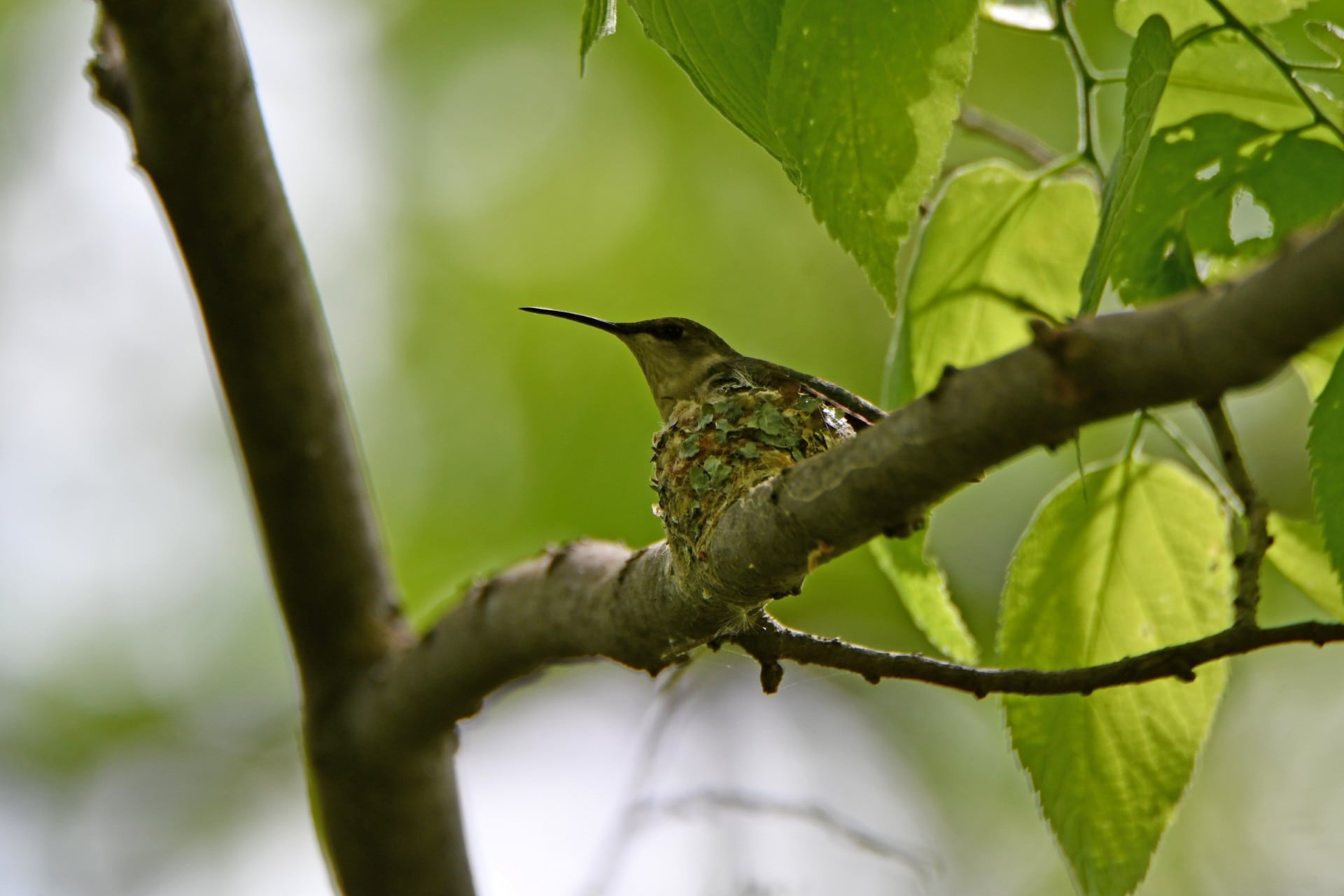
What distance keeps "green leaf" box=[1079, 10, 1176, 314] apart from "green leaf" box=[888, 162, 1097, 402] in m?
0.60

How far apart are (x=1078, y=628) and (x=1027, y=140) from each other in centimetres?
143

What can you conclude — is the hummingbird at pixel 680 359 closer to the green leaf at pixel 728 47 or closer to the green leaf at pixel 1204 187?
the green leaf at pixel 1204 187

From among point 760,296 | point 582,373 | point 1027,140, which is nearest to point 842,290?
point 760,296

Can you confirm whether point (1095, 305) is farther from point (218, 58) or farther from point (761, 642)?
point (218, 58)

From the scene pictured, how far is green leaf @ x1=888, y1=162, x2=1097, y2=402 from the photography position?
1.97 m

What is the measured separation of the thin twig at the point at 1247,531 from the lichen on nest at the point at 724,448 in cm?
64

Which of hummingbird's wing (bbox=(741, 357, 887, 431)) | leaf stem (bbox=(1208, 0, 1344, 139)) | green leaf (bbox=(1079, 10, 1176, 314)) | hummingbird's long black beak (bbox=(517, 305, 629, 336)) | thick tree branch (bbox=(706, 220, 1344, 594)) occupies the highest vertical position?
hummingbird's long black beak (bbox=(517, 305, 629, 336))

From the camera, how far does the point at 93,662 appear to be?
6.03 meters

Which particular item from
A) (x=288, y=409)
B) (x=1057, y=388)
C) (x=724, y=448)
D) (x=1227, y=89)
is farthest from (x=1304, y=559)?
(x=288, y=409)

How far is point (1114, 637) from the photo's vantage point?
78.9 inches

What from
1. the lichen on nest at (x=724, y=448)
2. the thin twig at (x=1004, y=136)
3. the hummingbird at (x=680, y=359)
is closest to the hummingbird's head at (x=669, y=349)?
the hummingbird at (x=680, y=359)

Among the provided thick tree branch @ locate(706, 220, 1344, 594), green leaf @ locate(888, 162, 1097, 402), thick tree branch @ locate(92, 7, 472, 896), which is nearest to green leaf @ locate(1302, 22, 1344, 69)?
green leaf @ locate(888, 162, 1097, 402)

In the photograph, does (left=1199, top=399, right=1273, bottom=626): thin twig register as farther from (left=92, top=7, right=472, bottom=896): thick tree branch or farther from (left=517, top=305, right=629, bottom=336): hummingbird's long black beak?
(left=517, top=305, right=629, bottom=336): hummingbird's long black beak

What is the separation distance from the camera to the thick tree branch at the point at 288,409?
217 centimetres
